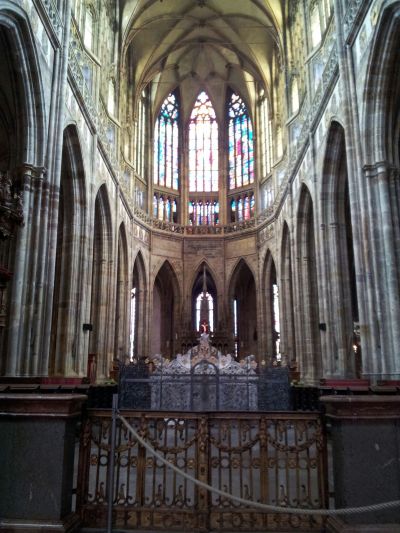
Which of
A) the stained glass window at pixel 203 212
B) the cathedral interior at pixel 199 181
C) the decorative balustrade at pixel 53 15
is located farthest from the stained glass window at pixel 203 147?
the decorative balustrade at pixel 53 15

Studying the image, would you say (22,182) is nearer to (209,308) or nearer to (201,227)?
(201,227)

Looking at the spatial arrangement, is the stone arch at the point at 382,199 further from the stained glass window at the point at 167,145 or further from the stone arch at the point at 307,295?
the stained glass window at the point at 167,145

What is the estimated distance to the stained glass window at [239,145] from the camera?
36.2 metres

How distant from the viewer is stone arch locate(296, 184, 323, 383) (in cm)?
2136

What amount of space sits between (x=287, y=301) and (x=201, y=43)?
765 inches

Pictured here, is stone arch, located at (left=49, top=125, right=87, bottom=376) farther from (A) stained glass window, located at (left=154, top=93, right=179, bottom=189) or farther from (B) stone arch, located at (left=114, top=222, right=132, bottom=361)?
(A) stained glass window, located at (left=154, top=93, right=179, bottom=189)

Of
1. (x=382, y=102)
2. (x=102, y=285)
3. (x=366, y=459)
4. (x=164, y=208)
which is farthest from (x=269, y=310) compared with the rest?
(x=366, y=459)

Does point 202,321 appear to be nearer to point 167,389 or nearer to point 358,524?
point 167,389

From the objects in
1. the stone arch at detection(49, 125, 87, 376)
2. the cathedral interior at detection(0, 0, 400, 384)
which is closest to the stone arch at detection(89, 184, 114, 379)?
the cathedral interior at detection(0, 0, 400, 384)

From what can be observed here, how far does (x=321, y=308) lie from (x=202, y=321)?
17676mm

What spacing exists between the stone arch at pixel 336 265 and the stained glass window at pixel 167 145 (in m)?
19.6

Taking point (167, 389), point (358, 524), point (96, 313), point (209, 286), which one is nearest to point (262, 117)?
point (209, 286)

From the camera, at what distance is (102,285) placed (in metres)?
23.0

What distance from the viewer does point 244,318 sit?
37.9 metres
